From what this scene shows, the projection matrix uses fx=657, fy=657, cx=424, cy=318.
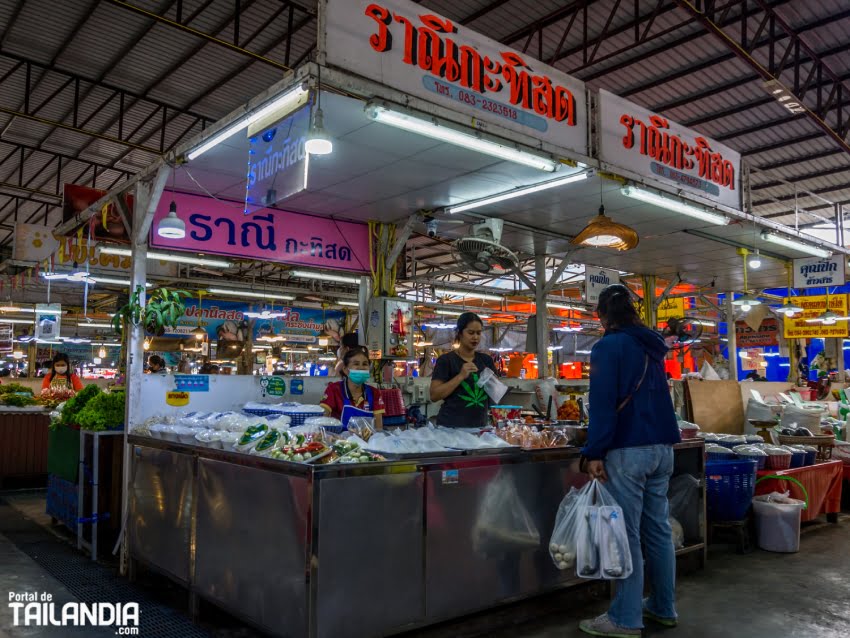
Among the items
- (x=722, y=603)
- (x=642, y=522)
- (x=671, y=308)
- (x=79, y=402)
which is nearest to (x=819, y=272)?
(x=671, y=308)

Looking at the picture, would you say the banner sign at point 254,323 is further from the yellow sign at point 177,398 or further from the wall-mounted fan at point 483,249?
the yellow sign at point 177,398

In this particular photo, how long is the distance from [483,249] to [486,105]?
92.0 inches

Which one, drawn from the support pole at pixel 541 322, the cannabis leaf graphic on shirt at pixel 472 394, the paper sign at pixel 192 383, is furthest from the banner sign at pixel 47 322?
the cannabis leaf graphic on shirt at pixel 472 394

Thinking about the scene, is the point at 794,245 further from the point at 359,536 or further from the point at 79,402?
the point at 79,402

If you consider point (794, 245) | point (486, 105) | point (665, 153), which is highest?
point (665, 153)

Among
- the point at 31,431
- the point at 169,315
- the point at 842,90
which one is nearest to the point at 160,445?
the point at 169,315

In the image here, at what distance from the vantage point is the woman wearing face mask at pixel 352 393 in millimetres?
5020

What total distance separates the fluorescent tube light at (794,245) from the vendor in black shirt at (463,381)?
20.3ft

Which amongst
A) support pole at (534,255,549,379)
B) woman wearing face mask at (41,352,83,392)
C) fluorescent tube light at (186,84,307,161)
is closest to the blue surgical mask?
fluorescent tube light at (186,84,307,161)

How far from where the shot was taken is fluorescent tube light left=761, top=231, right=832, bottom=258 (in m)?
9.00

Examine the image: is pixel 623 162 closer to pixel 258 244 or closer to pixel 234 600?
pixel 258 244

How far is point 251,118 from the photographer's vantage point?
4652mm

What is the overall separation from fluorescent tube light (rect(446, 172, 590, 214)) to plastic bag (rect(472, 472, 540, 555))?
3.52 m

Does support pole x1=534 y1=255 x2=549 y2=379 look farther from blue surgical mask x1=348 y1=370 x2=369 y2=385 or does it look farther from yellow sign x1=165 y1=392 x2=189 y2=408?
yellow sign x1=165 y1=392 x2=189 y2=408
